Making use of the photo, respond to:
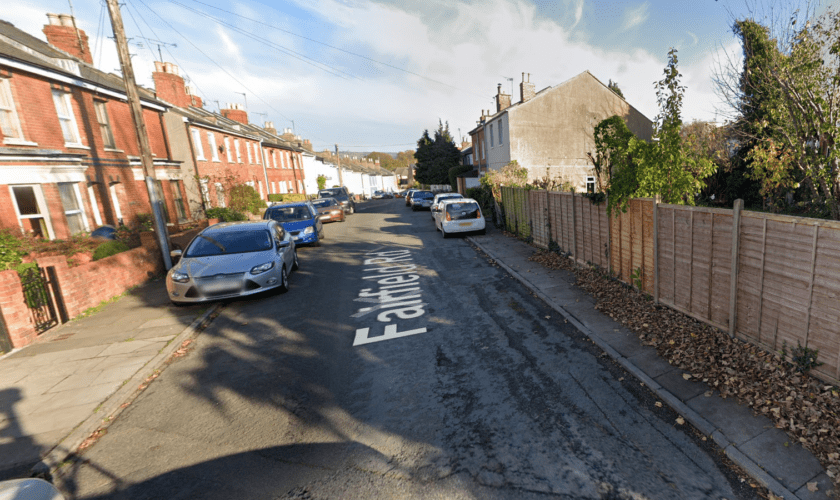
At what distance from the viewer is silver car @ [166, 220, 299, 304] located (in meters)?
7.80

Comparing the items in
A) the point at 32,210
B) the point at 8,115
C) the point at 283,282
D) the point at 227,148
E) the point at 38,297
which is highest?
the point at 227,148

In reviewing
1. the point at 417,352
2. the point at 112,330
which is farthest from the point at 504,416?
the point at 112,330

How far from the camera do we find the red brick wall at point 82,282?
6.62 metres

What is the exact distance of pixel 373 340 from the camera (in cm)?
634

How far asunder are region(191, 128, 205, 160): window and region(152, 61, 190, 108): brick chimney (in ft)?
7.69

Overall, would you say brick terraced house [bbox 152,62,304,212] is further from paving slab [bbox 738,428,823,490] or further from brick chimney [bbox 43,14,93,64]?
paving slab [bbox 738,428,823,490]

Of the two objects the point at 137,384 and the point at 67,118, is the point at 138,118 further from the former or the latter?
the point at 137,384

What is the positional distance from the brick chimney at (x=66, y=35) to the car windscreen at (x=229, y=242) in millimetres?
16040

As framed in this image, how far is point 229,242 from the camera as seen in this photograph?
29.3 ft

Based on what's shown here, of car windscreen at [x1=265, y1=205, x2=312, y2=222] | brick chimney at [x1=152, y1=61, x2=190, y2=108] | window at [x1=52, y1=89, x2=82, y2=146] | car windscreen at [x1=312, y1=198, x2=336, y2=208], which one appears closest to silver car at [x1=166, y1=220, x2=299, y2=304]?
car windscreen at [x1=265, y1=205, x2=312, y2=222]

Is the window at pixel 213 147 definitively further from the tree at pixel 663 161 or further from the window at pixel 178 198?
the tree at pixel 663 161

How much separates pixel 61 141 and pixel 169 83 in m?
11.5

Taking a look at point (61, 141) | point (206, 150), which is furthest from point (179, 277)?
point (206, 150)

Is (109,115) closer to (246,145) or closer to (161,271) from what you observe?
(161,271)
